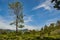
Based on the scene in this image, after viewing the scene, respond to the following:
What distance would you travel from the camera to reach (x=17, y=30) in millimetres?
72625

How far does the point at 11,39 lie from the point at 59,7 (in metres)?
17.8

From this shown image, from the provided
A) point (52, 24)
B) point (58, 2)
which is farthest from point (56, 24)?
point (58, 2)

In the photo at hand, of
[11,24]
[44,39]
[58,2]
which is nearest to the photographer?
[58,2]

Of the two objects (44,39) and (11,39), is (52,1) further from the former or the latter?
(11,39)

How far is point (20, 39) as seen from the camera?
4956 cm

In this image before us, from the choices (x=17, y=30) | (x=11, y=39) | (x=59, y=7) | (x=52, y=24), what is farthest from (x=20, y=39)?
(x=52, y=24)

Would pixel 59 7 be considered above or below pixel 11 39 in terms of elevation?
above

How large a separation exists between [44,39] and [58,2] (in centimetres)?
878

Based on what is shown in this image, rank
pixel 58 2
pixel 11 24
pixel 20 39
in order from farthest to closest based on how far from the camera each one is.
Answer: pixel 11 24 → pixel 20 39 → pixel 58 2

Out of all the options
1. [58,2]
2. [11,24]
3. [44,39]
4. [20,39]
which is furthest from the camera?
[11,24]

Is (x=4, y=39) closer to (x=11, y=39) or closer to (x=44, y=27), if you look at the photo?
(x=11, y=39)

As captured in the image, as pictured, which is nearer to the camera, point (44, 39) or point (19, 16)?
point (44, 39)

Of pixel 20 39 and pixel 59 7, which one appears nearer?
pixel 59 7

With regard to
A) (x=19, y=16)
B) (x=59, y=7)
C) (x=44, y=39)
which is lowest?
(x=44, y=39)
